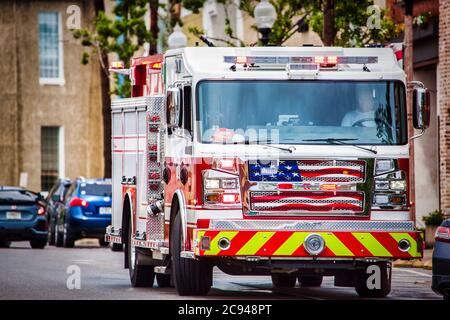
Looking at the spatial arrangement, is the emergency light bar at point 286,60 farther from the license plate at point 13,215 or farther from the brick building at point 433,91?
the license plate at point 13,215

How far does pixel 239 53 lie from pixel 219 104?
2.37ft

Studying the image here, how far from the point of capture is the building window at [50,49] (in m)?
57.0

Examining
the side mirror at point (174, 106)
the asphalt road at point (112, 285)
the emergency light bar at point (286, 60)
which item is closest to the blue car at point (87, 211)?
the asphalt road at point (112, 285)

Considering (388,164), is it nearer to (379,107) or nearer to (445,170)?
(379,107)

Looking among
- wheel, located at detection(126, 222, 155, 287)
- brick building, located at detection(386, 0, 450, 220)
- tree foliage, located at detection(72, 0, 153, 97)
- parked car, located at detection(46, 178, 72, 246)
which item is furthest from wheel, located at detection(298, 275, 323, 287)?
tree foliage, located at detection(72, 0, 153, 97)

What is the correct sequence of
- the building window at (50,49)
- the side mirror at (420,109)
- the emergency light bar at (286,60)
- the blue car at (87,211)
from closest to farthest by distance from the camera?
the side mirror at (420,109) → the emergency light bar at (286,60) → the blue car at (87,211) → the building window at (50,49)

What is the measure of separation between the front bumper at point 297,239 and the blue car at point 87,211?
1783 centimetres

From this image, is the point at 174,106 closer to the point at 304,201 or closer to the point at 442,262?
the point at 304,201

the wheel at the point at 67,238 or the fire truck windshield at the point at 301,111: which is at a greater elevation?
the fire truck windshield at the point at 301,111

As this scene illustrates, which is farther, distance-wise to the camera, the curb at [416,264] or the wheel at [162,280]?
the curb at [416,264]

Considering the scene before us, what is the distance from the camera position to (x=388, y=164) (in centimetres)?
1769

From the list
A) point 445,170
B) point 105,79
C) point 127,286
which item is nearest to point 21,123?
point 105,79
